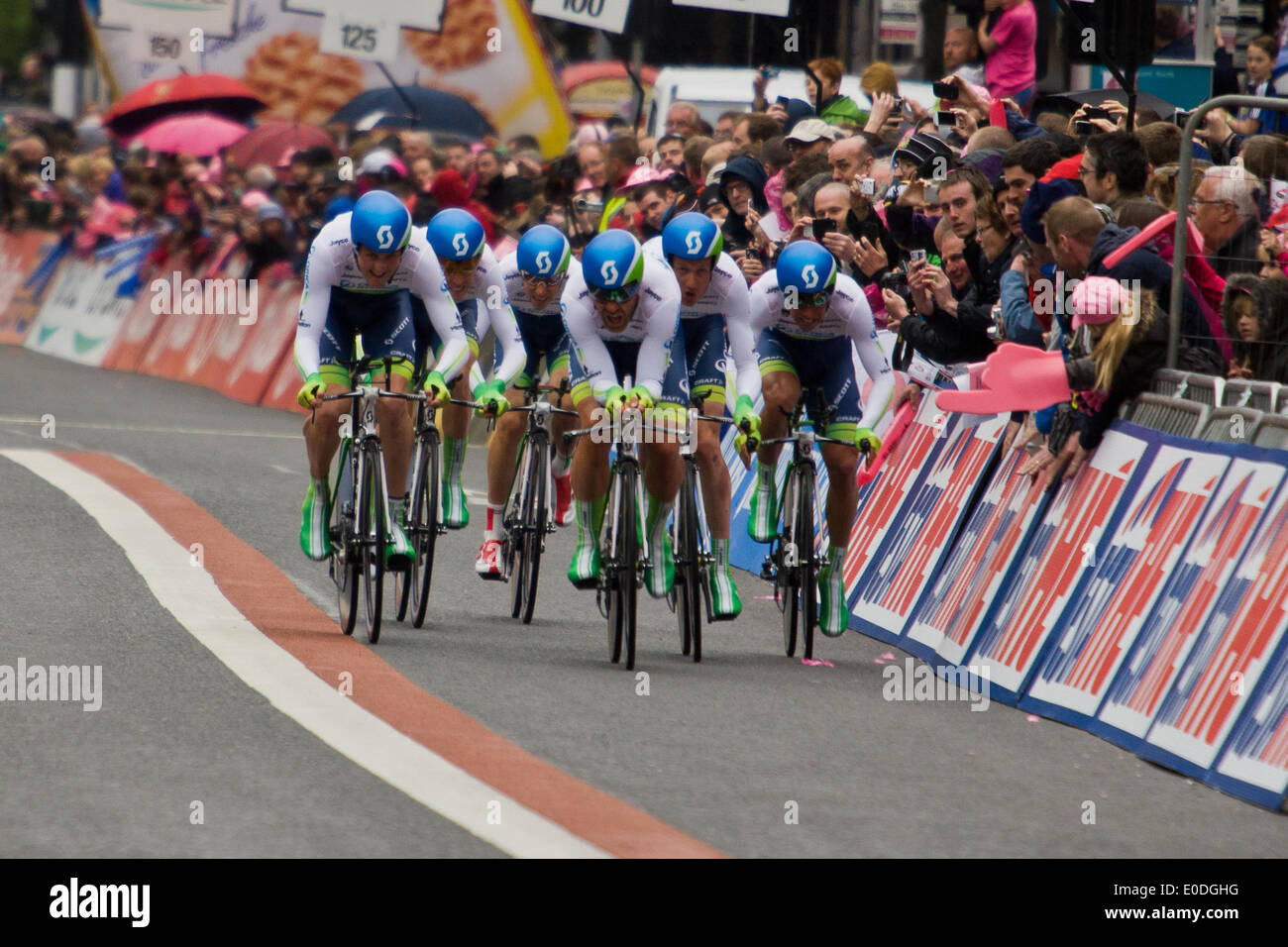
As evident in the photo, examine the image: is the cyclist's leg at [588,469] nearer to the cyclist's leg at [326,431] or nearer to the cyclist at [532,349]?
the cyclist at [532,349]

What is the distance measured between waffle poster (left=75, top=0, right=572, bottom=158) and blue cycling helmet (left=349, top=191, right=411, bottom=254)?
21993 millimetres

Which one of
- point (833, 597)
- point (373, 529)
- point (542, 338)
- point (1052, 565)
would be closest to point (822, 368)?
point (833, 597)

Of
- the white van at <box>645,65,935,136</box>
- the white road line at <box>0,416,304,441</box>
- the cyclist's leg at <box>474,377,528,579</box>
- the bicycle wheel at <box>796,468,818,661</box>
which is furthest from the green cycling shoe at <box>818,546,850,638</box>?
the white van at <box>645,65,935,136</box>

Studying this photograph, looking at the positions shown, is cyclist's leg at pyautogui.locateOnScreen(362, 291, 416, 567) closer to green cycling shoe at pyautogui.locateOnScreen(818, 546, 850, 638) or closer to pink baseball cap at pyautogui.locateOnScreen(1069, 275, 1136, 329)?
green cycling shoe at pyautogui.locateOnScreen(818, 546, 850, 638)

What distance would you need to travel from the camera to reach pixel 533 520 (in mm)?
10844

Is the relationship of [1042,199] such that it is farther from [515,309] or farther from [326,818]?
[326,818]

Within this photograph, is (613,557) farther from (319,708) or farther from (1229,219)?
(1229,219)

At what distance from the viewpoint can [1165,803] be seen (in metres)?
7.12

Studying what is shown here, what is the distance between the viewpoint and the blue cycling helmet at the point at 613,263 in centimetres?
959
